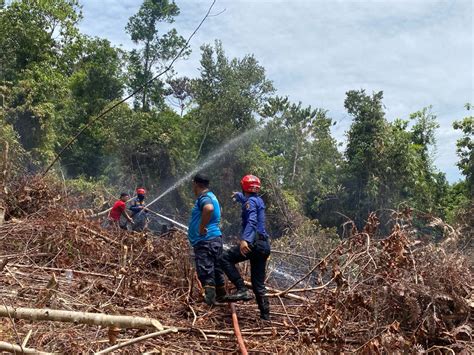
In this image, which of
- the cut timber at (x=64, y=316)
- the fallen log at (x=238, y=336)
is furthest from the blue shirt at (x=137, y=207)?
the cut timber at (x=64, y=316)

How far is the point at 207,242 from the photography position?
5.38 m

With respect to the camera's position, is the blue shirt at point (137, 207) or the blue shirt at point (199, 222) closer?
the blue shirt at point (199, 222)

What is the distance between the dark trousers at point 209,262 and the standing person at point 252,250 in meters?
0.10

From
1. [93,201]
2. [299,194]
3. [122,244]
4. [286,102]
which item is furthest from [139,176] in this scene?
[122,244]

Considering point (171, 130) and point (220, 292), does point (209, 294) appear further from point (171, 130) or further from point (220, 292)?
point (171, 130)

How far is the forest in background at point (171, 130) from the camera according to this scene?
845 inches

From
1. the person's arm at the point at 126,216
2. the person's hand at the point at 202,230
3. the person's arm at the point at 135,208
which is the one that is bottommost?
the person's arm at the point at 126,216

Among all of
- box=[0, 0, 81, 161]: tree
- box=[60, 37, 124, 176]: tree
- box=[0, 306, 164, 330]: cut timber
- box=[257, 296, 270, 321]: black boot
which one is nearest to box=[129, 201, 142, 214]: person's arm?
box=[257, 296, 270, 321]: black boot

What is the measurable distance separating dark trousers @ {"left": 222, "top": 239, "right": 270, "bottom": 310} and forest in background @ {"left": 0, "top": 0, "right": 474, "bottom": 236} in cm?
1514

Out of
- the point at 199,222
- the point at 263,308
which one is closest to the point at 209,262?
the point at 199,222

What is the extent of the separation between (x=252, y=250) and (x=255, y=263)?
6.6 inches

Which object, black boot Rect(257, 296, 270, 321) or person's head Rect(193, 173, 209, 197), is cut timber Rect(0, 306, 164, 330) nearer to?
black boot Rect(257, 296, 270, 321)

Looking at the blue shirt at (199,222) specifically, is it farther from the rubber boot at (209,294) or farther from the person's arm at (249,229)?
the rubber boot at (209,294)

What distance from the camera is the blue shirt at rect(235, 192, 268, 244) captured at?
5227mm
